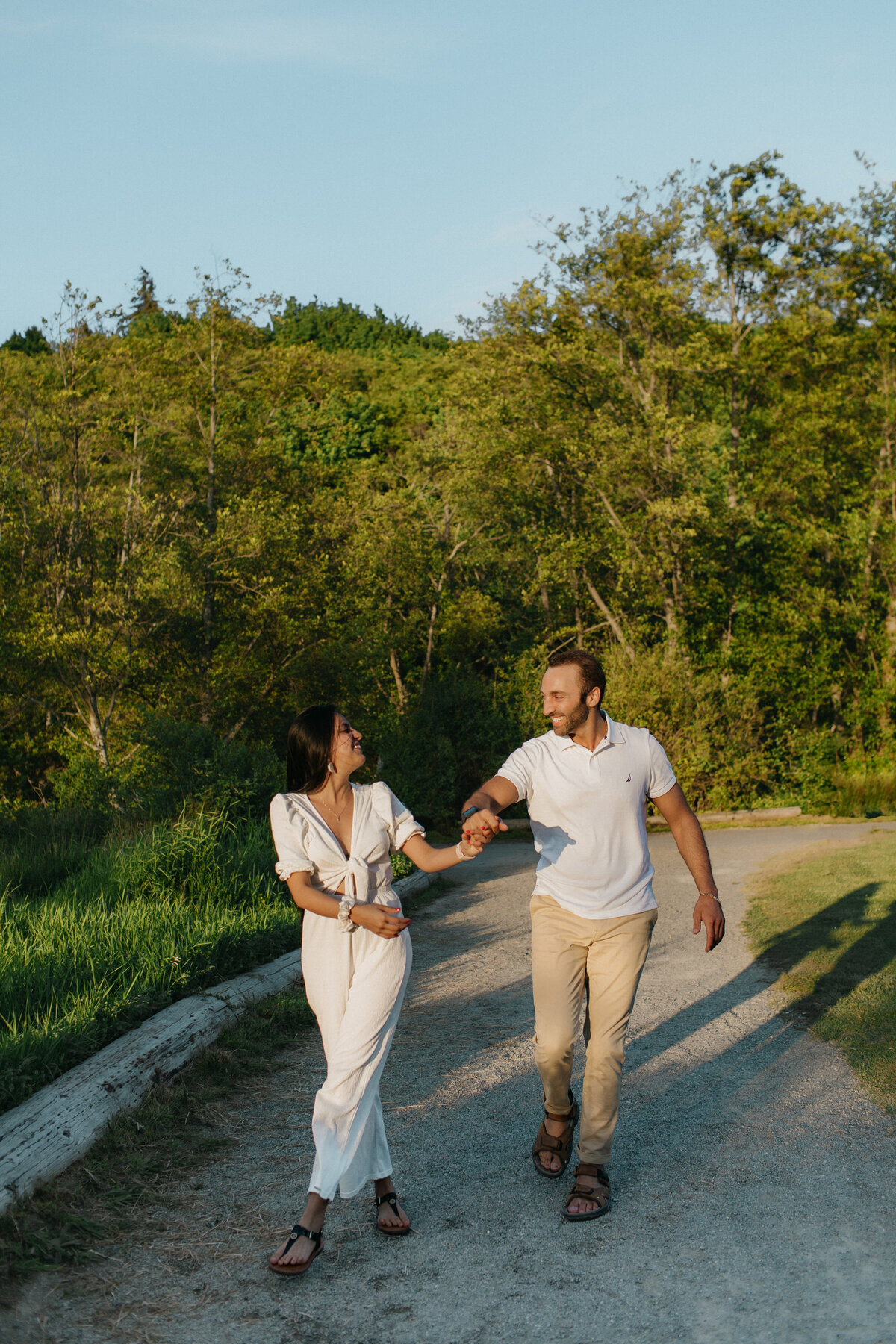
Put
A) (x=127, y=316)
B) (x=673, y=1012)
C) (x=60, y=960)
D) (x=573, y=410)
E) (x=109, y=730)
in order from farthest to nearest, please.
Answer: (x=573, y=410) → (x=109, y=730) → (x=127, y=316) → (x=673, y=1012) → (x=60, y=960)

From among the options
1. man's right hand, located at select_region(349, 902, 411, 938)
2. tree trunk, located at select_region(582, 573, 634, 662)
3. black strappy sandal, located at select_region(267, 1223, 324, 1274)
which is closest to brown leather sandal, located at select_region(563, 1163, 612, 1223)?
black strappy sandal, located at select_region(267, 1223, 324, 1274)

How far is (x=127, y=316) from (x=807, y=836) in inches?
627

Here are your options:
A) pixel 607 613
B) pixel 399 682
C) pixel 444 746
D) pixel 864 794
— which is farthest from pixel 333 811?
pixel 399 682

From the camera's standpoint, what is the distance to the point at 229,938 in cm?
706

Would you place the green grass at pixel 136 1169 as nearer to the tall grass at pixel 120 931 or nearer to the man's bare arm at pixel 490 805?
the tall grass at pixel 120 931

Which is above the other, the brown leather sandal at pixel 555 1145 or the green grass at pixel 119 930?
the green grass at pixel 119 930

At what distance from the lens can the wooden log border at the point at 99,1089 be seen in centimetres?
395

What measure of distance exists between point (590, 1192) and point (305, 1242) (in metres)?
1.04

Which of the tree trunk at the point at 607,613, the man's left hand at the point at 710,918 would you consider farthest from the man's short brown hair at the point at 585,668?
the tree trunk at the point at 607,613

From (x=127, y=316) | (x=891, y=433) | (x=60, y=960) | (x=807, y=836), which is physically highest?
(x=127, y=316)

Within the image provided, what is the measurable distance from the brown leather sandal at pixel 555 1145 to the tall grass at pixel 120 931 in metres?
2.11

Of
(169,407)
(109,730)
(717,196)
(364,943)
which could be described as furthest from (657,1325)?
(717,196)

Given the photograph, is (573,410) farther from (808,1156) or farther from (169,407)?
(808,1156)

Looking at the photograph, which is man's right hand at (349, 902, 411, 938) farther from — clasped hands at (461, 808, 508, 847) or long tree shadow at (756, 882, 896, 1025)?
long tree shadow at (756, 882, 896, 1025)
